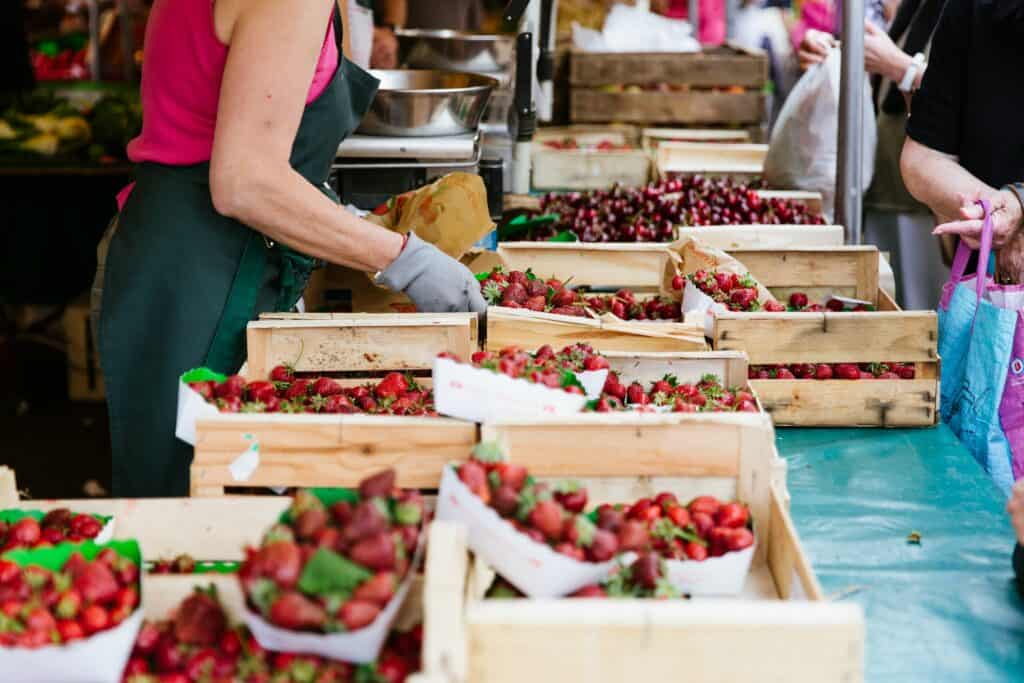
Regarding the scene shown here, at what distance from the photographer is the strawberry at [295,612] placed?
1.37 m

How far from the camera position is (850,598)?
2.09m

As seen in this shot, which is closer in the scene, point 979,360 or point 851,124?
point 979,360

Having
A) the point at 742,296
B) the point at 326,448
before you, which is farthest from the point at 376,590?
the point at 742,296

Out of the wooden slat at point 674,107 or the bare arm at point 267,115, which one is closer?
the bare arm at point 267,115

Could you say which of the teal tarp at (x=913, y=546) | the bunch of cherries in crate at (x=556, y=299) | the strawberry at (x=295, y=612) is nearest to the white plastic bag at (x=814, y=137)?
the bunch of cherries in crate at (x=556, y=299)

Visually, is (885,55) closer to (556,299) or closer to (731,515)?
(556,299)

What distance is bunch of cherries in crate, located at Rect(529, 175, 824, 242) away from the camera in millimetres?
4570

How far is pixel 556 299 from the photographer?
3182 mm

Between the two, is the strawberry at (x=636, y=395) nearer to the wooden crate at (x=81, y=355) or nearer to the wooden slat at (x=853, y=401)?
the wooden slat at (x=853, y=401)

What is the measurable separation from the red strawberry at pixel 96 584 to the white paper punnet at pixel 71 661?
7cm

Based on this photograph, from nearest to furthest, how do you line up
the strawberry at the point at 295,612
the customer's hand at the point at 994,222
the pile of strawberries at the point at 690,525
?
the strawberry at the point at 295,612 → the pile of strawberries at the point at 690,525 → the customer's hand at the point at 994,222

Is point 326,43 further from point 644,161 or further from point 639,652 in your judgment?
point 644,161

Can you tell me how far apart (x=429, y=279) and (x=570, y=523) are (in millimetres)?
1161

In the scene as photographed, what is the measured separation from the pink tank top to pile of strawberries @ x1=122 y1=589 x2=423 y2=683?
1251 mm
